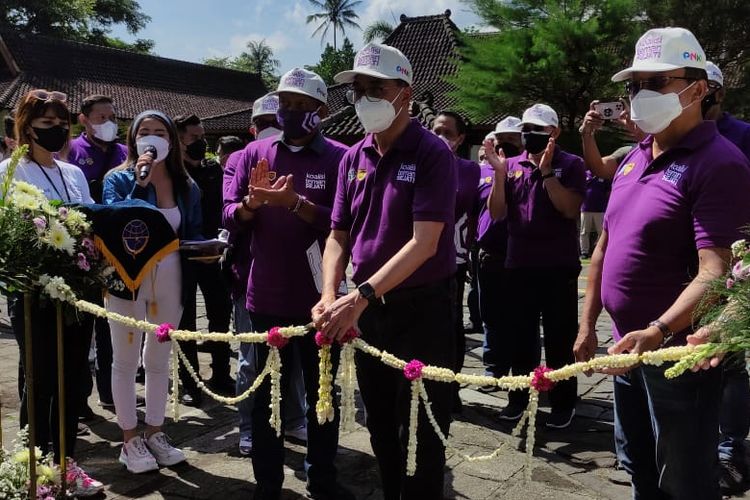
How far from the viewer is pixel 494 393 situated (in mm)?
5609

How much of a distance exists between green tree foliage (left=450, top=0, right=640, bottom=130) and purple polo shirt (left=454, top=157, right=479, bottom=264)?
14.1m

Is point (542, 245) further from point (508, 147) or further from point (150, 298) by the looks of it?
point (150, 298)

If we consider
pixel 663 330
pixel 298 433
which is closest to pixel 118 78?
pixel 298 433

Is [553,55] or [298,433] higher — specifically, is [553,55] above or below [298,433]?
above

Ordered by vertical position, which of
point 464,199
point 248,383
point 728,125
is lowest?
point 248,383

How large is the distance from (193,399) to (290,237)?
7.43 feet

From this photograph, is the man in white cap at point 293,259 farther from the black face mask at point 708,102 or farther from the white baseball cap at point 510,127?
the white baseball cap at point 510,127

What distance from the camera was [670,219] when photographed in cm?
247

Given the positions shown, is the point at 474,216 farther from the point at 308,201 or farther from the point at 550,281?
the point at 308,201

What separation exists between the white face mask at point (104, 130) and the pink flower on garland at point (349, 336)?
3.47m

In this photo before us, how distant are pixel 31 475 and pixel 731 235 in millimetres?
2984

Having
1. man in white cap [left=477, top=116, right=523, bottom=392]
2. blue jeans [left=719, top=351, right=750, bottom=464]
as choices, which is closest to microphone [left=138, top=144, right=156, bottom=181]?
man in white cap [left=477, top=116, right=523, bottom=392]

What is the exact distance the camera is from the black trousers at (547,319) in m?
4.86

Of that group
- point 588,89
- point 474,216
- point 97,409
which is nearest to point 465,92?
→ point 588,89
